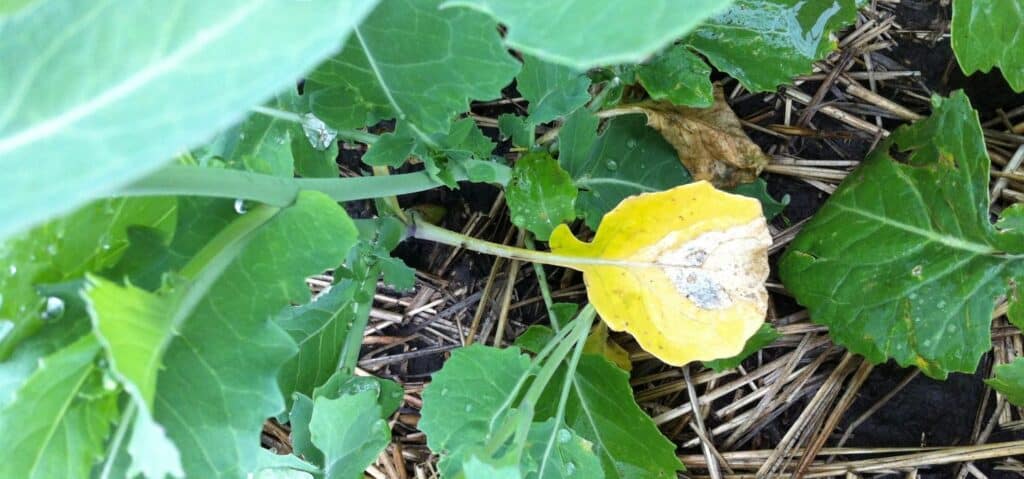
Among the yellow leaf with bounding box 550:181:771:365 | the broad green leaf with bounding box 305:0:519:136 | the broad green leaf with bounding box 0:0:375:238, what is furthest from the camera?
the yellow leaf with bounding box 550:181:771:365

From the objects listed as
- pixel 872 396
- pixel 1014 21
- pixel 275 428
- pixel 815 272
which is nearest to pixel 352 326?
pixel 275 428

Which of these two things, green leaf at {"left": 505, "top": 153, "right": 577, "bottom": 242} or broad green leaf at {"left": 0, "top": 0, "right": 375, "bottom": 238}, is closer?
broad green leaf at {"left": 0, "top": 0, "right": 375, "bottom": 238}

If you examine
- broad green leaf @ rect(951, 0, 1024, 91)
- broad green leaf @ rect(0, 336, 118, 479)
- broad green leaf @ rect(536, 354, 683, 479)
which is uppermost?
broad green leaf @ rect(951, 0, 1024, 91)

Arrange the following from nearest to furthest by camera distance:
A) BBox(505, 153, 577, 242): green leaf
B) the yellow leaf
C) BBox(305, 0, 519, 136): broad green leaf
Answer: BBox(305, 0, 519, 136): broad green leaf
the yellow leaf
BBox(505, 153, 577, 242): green leaf

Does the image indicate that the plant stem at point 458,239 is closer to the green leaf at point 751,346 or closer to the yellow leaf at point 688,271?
the yellow leaf at point 688,271

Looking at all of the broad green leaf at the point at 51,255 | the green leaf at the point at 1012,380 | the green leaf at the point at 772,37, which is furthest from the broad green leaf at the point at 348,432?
the green leaf at the point at 1012,380

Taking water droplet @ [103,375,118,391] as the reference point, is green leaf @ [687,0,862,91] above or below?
above

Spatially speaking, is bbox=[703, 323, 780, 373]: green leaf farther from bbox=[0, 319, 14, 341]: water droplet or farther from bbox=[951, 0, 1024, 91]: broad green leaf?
bbox=[0, 319, 14, 341]: water droplet

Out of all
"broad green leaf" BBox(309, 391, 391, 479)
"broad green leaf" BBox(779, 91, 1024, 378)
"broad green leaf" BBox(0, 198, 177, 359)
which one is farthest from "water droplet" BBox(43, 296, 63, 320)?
"broad green leaf" BBox(779, 91, 1024, 378)
